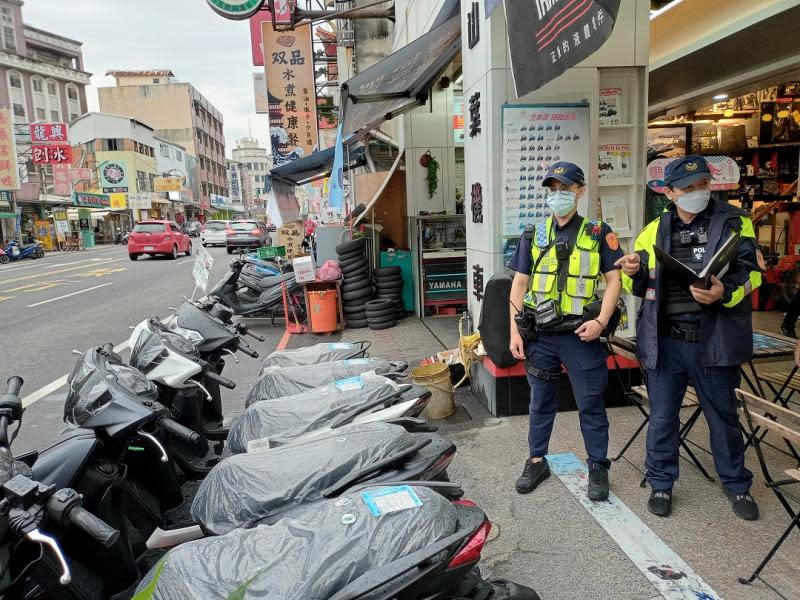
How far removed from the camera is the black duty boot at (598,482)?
11.0 feet

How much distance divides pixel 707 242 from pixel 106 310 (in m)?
11.4

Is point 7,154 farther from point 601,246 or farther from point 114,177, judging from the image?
point 601,246

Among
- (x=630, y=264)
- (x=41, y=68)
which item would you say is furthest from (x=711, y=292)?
(x=41, y=68)

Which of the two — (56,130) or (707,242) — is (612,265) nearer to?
(707,242)

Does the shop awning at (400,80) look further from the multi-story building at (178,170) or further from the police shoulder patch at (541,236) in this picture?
the multi-story building at (178,170)

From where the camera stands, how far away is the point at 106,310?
11.4 metres

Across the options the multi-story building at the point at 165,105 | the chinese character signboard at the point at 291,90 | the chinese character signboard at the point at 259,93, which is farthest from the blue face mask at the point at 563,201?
the multi-story building at the point at 165,105

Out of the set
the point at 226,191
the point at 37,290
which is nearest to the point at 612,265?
the point at 37,290

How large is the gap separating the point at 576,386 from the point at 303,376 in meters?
1.76

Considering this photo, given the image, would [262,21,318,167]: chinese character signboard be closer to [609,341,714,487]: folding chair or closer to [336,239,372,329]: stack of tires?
[336,239,372,329]: stack of tires

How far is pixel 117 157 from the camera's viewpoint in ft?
181

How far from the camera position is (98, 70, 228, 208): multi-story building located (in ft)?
243

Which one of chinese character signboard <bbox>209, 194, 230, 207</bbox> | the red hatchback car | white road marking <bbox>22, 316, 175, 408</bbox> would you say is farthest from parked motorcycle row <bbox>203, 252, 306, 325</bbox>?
chinese character signboard <bbox>209, 194, 230, 207</bbox>

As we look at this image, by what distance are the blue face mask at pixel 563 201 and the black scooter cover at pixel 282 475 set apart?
5.66ft
